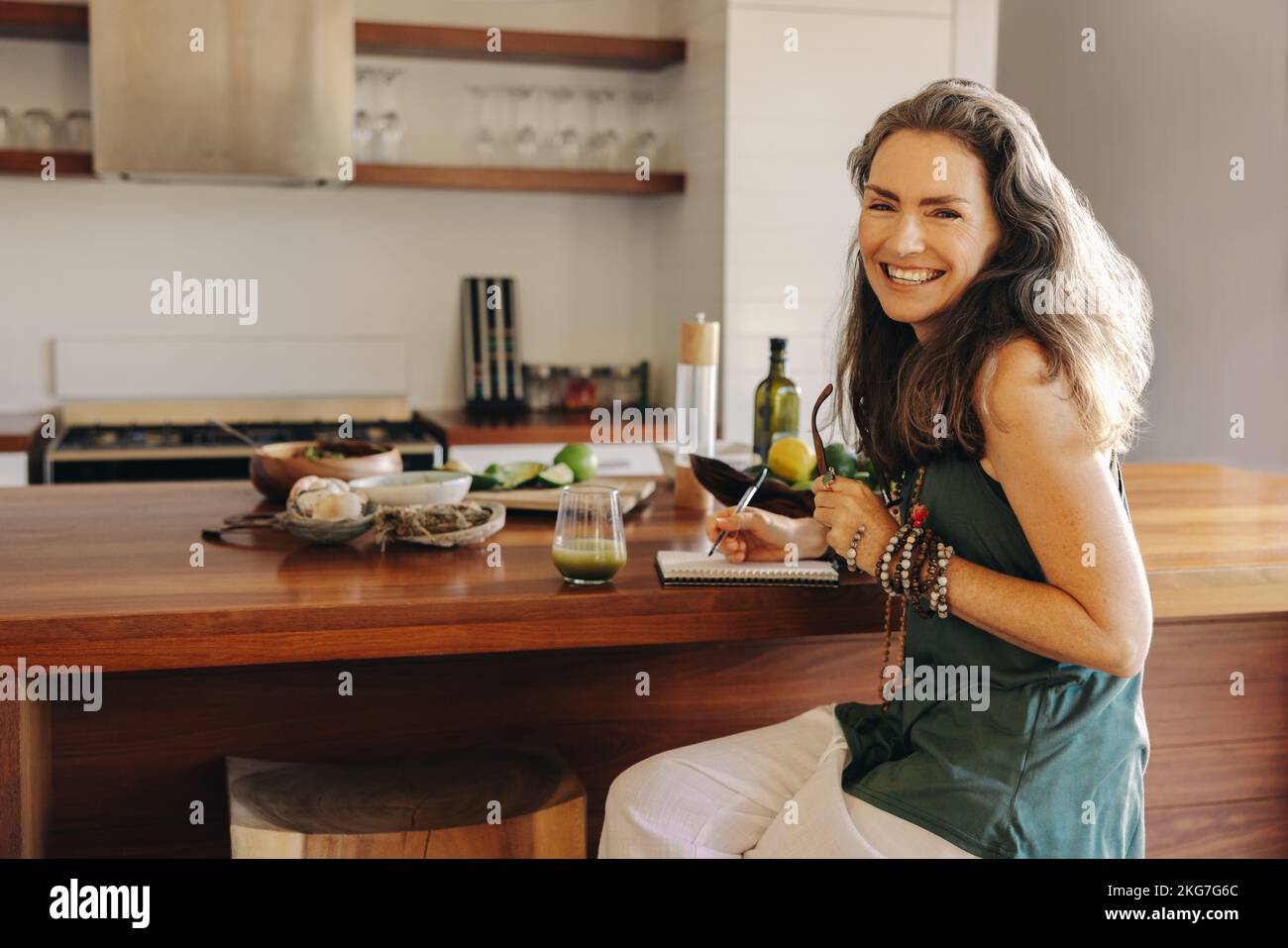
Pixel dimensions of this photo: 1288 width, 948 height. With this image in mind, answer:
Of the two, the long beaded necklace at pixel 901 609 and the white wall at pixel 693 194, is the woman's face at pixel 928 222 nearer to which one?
the long beaded necklace at pixel 901 609

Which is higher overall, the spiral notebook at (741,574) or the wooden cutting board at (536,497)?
the wooden cutting board at (536,497)

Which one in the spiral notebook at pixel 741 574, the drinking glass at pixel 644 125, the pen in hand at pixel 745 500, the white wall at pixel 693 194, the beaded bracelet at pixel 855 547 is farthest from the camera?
the drinking glass at pixel 644 125

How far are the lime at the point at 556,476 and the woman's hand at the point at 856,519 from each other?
0.77 metres

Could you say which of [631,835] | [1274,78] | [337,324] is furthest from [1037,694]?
[337,324]

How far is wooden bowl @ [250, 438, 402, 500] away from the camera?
2.27 m

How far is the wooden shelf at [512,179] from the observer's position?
416 centimetres

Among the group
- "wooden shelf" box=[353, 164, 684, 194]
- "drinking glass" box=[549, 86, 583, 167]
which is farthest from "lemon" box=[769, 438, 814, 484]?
"drinking glass" box=[549, 86, 583, 167]

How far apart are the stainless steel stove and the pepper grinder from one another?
1.40 meters

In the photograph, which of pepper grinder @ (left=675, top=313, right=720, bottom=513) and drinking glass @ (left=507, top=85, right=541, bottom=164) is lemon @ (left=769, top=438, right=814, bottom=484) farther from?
drinking glass @ (left=507, top=85, right=541, bottom=164)

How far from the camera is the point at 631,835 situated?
5.17ft

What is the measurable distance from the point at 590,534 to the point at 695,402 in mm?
753

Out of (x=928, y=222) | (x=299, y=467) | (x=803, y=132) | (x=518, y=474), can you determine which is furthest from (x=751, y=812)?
(x=803, y=132)

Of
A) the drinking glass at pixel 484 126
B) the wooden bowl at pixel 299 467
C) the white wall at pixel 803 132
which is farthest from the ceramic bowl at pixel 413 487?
the drinking glass at pixel 484 126
